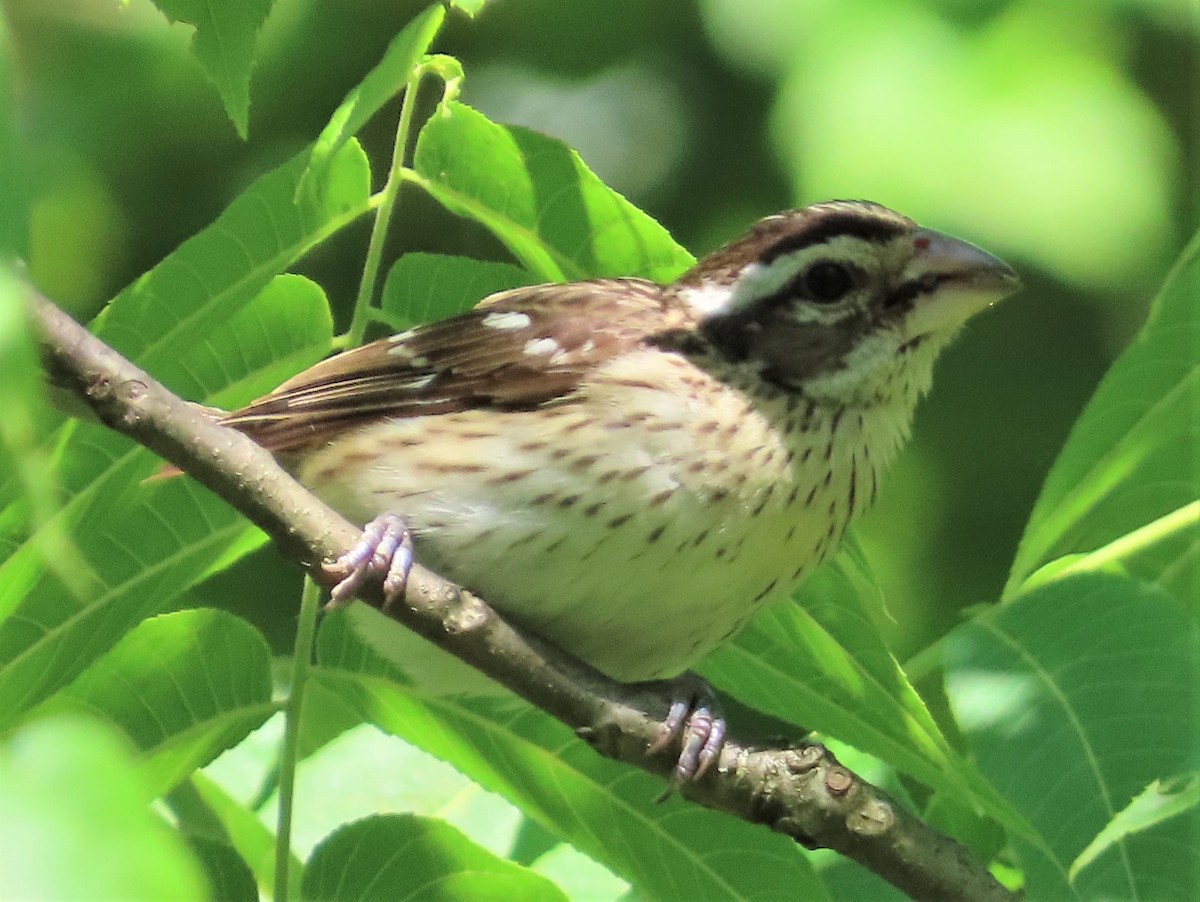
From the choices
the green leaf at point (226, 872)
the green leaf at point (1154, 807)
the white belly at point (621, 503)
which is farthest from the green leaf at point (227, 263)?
the green leaf at point (1154, 807)

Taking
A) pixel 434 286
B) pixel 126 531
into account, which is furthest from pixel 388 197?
pixel 126 531

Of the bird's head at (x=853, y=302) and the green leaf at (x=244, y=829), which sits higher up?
the bird's head at (x=853, y=302)

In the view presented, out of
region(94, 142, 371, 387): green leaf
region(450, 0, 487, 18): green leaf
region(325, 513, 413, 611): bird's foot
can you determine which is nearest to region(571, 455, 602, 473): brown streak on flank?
region(325, 513, 413, 611): bird's foot

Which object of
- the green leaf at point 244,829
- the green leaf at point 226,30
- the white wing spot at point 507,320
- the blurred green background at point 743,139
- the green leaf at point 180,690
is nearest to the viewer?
the green leaf at point 226,30

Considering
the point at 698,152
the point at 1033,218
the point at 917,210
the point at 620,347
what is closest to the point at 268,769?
the point at 620,347

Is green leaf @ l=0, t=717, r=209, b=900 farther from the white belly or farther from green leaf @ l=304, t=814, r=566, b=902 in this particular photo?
the white belly

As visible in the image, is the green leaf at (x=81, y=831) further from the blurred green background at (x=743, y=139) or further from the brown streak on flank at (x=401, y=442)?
the blurred green background at (x=743, y=139)
